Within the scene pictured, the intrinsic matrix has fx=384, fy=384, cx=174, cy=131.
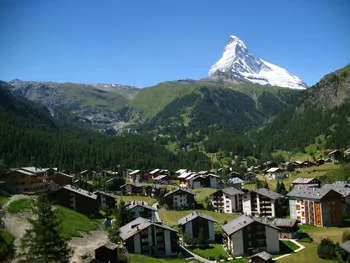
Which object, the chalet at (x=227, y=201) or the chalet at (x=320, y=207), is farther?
the chalet at (x=227, y=201)

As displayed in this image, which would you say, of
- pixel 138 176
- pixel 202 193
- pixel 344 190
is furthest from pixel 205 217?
pixel 138 176

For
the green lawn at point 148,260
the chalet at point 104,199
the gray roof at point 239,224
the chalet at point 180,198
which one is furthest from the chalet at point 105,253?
the chalet at point 180,198

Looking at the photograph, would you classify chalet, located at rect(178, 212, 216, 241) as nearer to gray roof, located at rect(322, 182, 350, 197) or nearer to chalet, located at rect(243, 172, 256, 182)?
gray roof, located at rect(322, 182, 350, 197)

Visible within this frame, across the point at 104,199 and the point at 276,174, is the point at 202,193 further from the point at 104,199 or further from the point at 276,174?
the point at 104,199

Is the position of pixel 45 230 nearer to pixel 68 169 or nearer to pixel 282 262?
pixel 282 262

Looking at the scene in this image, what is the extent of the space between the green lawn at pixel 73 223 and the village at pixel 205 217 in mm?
5275

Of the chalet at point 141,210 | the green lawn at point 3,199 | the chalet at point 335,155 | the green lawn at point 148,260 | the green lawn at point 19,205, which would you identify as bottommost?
the green lawn at point 148,260

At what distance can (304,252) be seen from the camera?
220 feet

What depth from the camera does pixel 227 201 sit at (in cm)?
10875

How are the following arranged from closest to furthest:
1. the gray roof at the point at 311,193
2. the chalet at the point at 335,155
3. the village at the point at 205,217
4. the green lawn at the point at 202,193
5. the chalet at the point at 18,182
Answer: the village at the point at 205,217 → the chalet at the point at 18,182 → the gray roof at the point at 311,193 → the green lawn at the point at 202,193 → the chalet at the point at 335,155

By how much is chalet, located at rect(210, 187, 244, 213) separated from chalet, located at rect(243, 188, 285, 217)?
4.89 meters

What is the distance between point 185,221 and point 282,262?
22.5m

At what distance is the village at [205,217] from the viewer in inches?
2603

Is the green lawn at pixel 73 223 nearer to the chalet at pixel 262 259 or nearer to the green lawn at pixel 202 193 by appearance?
the chalet at pixel 262 259
